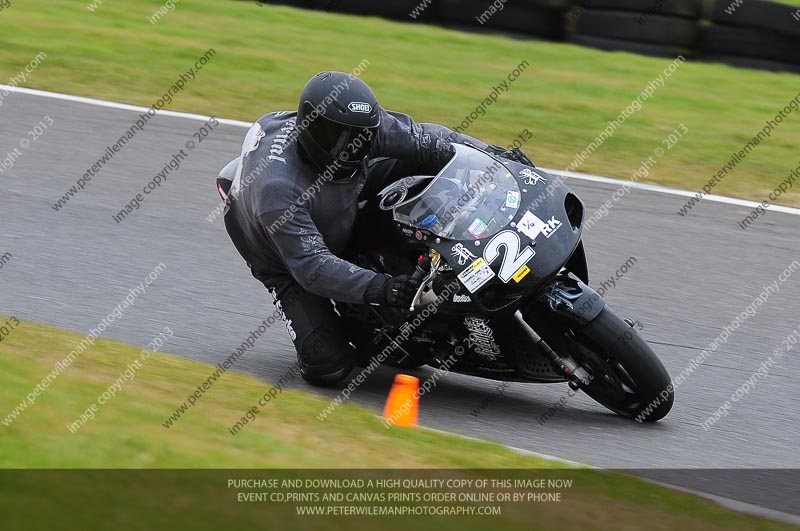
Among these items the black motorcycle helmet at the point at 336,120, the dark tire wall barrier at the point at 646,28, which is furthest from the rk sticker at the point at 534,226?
the dark tire wall barrier at the point at 646,28

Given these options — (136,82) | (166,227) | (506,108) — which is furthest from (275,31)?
(166,227)

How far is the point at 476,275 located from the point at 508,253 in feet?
0.59

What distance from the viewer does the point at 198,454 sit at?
14.5ft

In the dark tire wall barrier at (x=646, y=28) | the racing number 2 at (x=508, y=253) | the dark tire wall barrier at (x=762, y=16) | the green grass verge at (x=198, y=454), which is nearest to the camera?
the green grass verge at (x=198, y=454)

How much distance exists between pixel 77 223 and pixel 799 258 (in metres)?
5.39

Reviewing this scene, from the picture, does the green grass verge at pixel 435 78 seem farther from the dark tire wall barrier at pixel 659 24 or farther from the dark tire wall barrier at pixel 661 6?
the dark tire wall barrier at pixel 661 6

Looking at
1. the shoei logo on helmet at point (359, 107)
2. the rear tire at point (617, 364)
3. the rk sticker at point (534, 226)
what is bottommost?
the rear tire at point (617, 364)

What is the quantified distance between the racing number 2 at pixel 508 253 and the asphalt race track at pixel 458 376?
847mm

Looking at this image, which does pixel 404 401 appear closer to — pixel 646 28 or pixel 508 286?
pixel 508 286

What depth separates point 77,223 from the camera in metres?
8.56

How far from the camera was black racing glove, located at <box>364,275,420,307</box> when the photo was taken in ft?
17.7

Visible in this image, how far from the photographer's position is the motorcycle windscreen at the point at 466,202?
5.38 metres

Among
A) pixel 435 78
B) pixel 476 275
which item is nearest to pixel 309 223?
pixel 476 275

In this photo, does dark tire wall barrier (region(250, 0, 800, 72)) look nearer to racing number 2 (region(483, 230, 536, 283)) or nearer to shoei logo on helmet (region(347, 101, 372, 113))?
shoei logo on helmet (region(347, 101, 372, 113))
